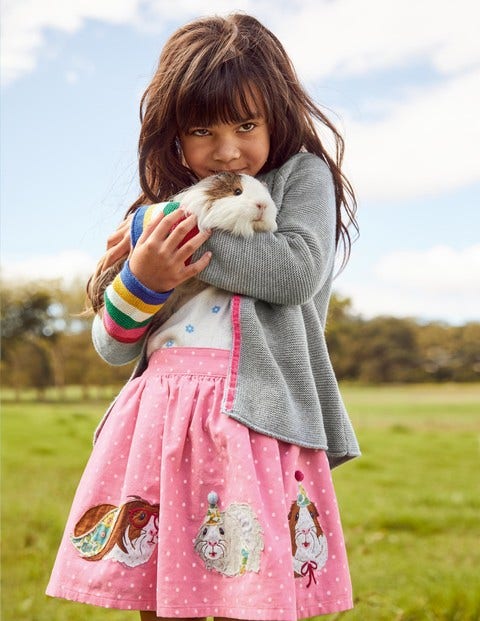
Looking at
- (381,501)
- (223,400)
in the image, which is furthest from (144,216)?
(381,501)

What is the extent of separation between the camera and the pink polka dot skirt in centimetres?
188

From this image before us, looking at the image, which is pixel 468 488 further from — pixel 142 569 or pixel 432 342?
pixel 142 569

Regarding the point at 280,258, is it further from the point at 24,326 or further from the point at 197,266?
the point at 24,326

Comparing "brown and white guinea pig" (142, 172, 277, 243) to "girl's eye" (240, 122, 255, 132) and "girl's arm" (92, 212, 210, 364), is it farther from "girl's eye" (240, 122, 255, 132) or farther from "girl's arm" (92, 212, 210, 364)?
"girl's eye" (240, 122, 255, 132)

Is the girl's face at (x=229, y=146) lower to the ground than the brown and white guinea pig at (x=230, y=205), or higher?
higher

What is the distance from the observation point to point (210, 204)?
2045 millimetres

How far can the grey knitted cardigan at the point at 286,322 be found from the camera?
199 cm

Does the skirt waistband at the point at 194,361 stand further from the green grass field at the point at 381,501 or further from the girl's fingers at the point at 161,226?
the green grass field at the point at 381,501

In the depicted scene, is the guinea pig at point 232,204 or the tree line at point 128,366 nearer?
the guinea pig at point 232,204

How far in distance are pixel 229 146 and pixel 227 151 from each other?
0.05ft

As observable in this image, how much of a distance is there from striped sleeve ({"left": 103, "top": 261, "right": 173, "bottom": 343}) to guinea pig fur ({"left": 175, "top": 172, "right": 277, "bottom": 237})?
8.2 inches

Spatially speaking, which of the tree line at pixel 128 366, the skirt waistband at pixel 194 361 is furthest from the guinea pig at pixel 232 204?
the tree line at pixel 128 366

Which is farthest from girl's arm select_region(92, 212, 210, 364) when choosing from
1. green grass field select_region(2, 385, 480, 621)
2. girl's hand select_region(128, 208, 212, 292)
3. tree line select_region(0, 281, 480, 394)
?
tree line select_region(0, 281, 480, 394)

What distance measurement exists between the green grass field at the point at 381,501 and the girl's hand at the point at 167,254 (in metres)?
2.09
